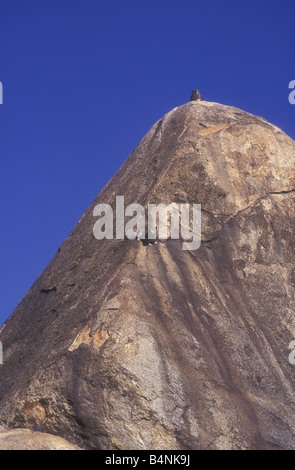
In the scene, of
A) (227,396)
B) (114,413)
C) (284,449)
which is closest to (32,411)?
(114,413)

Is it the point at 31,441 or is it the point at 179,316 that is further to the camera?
the point at 179,316

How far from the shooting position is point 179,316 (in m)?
10.8

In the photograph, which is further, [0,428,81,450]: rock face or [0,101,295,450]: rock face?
[0,101,295,450]: rock face

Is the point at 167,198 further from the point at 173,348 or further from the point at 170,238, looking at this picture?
the point at 173,348

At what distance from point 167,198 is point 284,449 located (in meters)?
4.21

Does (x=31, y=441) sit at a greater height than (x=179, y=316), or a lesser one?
lesser

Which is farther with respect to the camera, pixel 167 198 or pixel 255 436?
pixel 167 198

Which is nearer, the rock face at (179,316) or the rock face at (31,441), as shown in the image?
the rock face at (31,441)

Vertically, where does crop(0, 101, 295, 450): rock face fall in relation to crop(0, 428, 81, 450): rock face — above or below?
above

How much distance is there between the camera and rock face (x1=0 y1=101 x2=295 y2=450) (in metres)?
9.86

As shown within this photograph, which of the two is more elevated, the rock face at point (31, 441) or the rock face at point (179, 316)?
the rock face at point (179, 316)

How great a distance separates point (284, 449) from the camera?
397 inches

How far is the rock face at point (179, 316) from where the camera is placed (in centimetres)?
986
